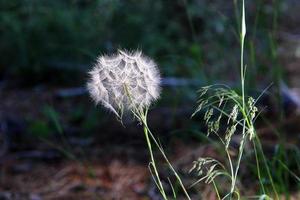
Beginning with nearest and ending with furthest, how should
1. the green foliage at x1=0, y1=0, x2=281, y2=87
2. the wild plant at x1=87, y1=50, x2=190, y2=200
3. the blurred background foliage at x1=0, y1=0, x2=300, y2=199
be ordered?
the wild plant at x1=87, y1=50, x2=190, y2=200
the blurred background foliage at x1=0, y1=0, x2=300, y2=199
the green foliage at x1=0, y1=0, x2=281, y2=87

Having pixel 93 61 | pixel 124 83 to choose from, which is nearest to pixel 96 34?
pixel 93 61

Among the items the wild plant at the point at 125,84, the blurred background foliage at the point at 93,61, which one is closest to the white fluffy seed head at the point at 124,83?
the wild plant at the point at 125,84

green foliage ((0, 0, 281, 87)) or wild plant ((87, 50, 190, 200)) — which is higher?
green foliage ((0, 0, 281, 87))

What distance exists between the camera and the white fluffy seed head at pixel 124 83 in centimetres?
240

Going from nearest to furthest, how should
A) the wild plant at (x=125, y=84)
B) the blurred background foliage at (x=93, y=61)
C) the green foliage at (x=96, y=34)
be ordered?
the wild plant at (x=125, y=84) < the blurred background foliage at (x=93, y=61) < the green foliage at (x=96, y=34)

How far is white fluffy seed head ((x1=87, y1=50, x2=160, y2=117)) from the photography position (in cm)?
240

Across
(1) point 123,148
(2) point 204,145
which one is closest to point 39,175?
(1) point 123,148

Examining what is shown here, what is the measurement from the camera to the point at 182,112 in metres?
4.66

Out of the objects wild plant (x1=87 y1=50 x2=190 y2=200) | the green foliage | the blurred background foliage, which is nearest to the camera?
wild plant (x1=87 y1=50 x2=190 y2=200)

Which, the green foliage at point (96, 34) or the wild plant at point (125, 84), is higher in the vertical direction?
the green foliage at point (96, 34)

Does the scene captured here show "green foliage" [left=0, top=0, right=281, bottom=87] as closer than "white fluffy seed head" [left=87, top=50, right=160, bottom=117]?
No

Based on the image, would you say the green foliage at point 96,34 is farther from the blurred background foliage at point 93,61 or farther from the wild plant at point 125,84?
the wild plant at point 125,84

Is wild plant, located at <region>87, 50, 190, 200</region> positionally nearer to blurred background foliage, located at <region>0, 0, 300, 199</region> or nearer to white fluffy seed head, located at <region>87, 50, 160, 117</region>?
white fluffy seed head, located at <region>87, 50, 160, 117</region>

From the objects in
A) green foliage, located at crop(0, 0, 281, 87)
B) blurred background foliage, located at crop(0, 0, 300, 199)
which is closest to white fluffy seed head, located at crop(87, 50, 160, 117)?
blurred background foliage, located at crop(0, 0, 300, 199)
